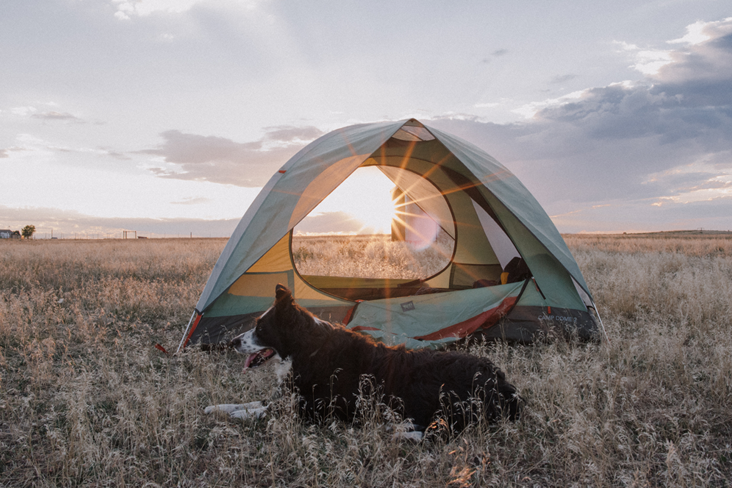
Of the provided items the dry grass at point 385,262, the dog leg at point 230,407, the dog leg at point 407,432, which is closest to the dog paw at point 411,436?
the dog leg at point 407,432

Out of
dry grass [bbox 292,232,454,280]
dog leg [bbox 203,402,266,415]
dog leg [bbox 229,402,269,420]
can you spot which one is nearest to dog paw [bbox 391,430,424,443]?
dog leg [bbox 229,402,269,420]

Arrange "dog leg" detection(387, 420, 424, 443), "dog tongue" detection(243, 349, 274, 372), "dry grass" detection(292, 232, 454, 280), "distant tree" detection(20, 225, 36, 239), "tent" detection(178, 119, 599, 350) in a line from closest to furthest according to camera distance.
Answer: "dog leg" detection(387, 420, 424, 443), "dog tongue" detection(243, 349, 274, 372), "tent" detection(178, 119, 599, 350), "dry grass" detection(292, 232, 454, 280), "distant tree" detection(20, 225, 36, 239)

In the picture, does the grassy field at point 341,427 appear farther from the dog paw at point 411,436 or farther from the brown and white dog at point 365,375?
the brown and white dog at point 365,375

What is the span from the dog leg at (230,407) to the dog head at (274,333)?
29 cm

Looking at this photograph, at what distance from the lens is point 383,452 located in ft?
7.68

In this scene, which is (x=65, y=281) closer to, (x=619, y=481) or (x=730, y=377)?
(x=619, y=481)

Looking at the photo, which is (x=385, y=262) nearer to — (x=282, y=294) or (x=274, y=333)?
(x=274, y=333)

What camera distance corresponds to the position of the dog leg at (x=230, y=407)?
2847 mm

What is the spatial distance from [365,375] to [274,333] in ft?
2.52

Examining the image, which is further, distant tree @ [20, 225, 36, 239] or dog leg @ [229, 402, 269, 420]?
distant tree @ [20, 225, 36, 239]

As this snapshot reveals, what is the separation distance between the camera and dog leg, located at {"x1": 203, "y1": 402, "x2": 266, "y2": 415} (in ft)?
9.34

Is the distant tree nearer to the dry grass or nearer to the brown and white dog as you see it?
the dry grass

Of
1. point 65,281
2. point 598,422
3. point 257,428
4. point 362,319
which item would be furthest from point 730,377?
point 65,281

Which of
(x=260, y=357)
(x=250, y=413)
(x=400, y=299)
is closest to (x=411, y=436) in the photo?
(x=250, y=413)
